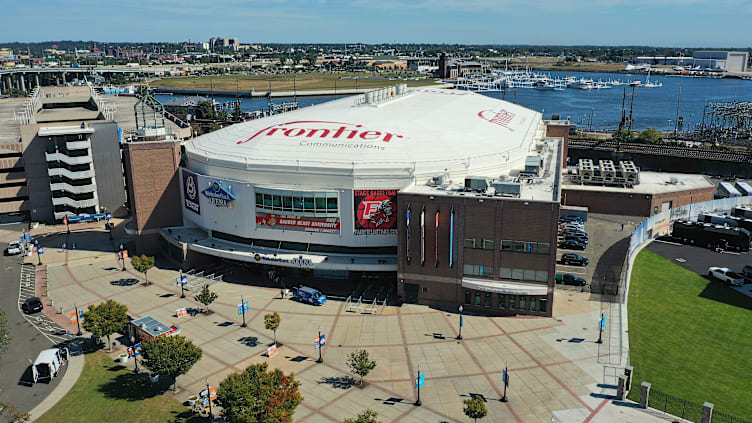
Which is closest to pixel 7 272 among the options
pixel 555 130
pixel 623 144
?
pixel 555 130

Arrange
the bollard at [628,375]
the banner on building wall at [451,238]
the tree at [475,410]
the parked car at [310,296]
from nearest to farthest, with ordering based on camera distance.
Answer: the tree at [475,410], the bollard at [628,375], the banner on building wall at [451,238], the parked car at [310,296]

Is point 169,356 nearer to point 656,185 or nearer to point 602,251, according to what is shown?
point 602,251

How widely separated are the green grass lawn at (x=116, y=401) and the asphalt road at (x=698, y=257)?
57349mm

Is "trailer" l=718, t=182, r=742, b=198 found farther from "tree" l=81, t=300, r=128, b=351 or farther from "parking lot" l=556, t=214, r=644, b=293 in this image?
"tree" l=81, t=300, r=128, b=351

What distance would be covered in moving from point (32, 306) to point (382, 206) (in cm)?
3621

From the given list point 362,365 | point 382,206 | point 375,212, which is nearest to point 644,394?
point 362,365

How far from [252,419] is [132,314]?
88.1 feet

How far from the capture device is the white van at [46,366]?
4316 cm

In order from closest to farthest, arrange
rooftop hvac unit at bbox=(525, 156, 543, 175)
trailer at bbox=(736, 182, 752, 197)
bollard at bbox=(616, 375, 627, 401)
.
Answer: bollard at bbox=(616, 375, 627, 401)
rooftop hvac unit at bbox=(525, 156, 543, 175)
trailer at bbox=(736, 182, 752, 197)

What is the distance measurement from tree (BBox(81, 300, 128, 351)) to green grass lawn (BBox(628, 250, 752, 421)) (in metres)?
40.7

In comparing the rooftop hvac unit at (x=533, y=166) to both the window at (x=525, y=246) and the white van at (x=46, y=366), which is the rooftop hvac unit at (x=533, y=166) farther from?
the white van at (x=46, y=366)

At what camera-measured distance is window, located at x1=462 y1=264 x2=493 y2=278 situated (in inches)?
2171

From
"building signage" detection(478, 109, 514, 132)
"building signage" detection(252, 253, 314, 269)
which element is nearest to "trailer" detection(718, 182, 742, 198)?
"building signage" detection(478, 109, 514, 132)

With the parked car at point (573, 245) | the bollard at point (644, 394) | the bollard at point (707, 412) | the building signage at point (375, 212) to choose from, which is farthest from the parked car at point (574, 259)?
the bollard at point (707, 412)
